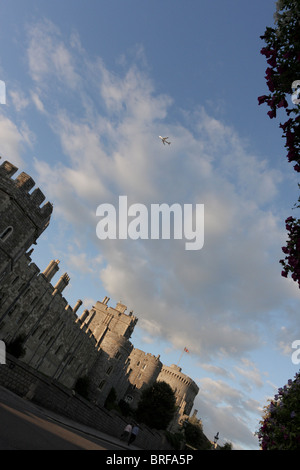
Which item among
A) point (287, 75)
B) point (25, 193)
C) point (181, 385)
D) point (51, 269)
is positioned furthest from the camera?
point (181, 385)

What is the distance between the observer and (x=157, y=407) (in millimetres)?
47844

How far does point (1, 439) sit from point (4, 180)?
668 inches

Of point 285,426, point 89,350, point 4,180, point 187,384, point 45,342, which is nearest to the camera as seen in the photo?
point 285,426

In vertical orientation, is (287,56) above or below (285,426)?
above

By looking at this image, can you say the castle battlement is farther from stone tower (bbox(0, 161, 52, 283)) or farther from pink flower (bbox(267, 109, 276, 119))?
pink flower (bbox(267, 109, 276, 119))

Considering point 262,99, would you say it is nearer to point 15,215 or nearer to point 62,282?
point 15,215

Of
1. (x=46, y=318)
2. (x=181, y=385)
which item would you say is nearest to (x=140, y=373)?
(x=181, y=385)

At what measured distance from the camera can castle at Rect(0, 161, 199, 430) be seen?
63.2ft

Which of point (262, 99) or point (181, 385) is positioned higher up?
point (181, 385)

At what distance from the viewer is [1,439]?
515 centimetres

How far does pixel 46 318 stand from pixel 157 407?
2716 centimetres
